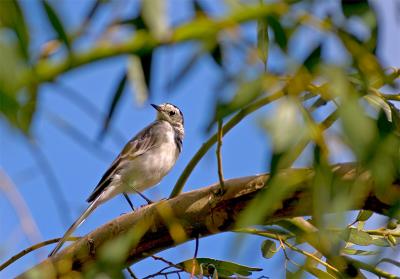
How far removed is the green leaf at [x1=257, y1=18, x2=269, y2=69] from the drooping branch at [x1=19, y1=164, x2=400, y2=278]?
1.30ft

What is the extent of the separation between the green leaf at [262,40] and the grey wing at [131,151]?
2.85m

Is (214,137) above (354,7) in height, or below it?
below

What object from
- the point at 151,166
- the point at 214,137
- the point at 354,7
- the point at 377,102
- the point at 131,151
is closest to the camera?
the point at 354,7

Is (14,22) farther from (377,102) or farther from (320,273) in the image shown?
(320,273)

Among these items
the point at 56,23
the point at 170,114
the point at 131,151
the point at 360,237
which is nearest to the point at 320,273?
the point at 360,237

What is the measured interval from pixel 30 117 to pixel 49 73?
8cm

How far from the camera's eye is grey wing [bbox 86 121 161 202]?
4.26 m

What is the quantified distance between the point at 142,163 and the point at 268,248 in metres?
2.31

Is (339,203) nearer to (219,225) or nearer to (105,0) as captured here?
(105,0)

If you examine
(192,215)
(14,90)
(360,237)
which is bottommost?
(360,237)

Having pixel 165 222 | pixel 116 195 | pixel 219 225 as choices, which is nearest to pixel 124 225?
pixel 165 222

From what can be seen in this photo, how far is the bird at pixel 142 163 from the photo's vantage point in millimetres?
4219

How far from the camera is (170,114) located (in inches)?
213

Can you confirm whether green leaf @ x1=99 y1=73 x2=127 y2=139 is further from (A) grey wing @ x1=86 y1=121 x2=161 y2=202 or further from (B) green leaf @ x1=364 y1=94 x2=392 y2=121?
(A) grey wing @ x1=86 y1=121 x2=161 y2=202
